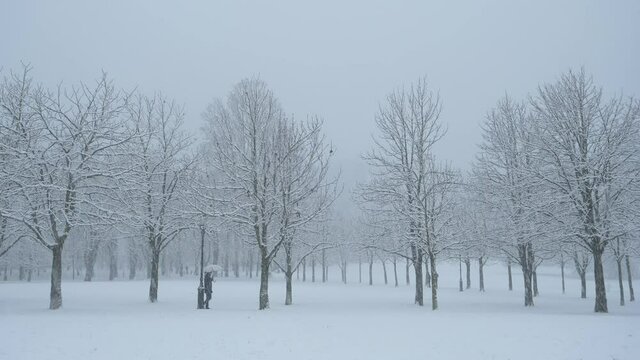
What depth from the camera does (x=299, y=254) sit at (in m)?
55.0

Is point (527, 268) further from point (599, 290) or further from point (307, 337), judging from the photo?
point (307, 337)

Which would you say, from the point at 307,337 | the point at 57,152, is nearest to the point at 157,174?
the point at 57,152

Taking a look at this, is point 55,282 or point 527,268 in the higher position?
point 527,268

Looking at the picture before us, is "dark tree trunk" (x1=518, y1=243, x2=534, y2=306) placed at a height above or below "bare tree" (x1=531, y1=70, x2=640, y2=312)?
below

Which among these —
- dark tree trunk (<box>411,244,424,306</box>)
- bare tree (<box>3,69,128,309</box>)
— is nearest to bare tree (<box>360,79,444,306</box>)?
dark tree trunk (<box>411,244,424,306</box>)

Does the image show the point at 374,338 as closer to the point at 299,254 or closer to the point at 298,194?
the point at 298,194

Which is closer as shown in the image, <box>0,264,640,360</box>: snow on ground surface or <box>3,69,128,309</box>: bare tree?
<box>0,264,640,360</box>: snow on ground surface

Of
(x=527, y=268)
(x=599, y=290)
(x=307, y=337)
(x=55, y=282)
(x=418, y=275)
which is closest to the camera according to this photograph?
(x=307, y=337)

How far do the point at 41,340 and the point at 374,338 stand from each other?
8652 mm

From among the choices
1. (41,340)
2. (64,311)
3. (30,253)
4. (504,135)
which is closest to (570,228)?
(504,135)

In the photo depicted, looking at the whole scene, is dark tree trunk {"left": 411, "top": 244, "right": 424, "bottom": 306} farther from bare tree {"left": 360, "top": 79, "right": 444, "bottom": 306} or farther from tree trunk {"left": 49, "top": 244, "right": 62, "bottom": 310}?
tree trunk {"left": 49, "top": 244, "right": 62, "bottom": 310}

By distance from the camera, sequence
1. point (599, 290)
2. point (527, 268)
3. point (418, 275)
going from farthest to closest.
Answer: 1. point (418, 275)
2. point (527, 268)
3. point (599, 290)

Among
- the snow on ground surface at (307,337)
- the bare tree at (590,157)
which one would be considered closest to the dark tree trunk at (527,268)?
the bare tree at (590,157)

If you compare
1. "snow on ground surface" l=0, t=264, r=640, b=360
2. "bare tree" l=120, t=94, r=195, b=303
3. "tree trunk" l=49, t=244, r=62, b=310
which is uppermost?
"bare tree" l=120, t=94, r=195, b=303
